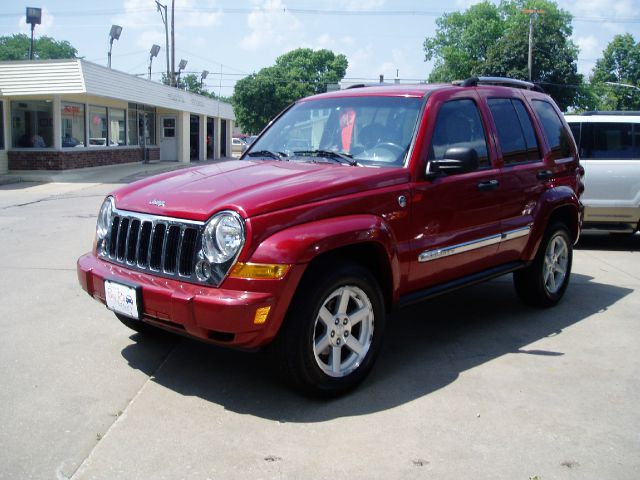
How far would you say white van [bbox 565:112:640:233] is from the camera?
9.25m

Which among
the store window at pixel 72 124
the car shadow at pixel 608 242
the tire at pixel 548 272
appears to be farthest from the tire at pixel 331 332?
the store window at pixel 72 124

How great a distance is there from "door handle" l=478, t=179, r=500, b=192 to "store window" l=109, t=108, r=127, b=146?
24.0 meters

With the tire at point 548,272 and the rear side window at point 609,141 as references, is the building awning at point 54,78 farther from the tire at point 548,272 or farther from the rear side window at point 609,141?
the tire at point 548,272

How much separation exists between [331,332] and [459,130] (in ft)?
6.42

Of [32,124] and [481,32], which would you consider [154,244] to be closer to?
[32,124]

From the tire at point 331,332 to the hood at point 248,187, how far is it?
1.55 feet

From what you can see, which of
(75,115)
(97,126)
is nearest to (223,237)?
(75,115)

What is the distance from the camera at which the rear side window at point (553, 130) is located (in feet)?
19.3

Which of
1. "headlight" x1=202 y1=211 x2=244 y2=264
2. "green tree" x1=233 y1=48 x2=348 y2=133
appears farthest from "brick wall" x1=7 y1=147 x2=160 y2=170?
"green tree" x1=233 y1=48 x2=348 y2=133

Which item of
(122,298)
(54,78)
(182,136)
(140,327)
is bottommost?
(140,327)

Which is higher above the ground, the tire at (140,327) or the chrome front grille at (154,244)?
the chrome front grille at (154,244)

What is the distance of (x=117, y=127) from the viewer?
27.5m

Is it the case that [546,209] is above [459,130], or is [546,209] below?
below

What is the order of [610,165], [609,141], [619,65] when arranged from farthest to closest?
[619,65], [609,141], [610,165]
